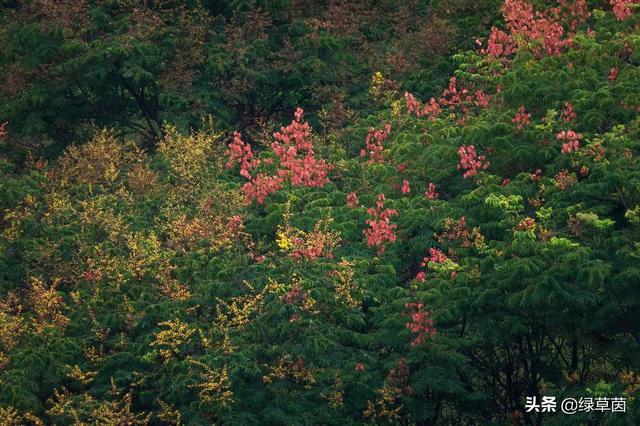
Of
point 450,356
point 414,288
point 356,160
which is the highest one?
point 356,160

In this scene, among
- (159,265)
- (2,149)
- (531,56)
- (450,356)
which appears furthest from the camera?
(2,149)

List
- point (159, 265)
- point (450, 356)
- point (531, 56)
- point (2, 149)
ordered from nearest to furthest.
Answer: point (450, 356) → point (159, 265) → point (531, 56) → point (2, 149)

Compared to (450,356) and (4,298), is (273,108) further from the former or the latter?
(450,356)

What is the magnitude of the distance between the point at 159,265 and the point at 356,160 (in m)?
4.38

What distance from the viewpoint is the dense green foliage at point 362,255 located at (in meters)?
17.0

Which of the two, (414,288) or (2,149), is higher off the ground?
(2,149)

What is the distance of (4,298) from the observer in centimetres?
1927

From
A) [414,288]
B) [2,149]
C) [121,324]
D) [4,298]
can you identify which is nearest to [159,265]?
[121,324]

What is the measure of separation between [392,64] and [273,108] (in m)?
2.96

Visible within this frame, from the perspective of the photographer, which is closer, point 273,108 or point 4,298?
point 4,298

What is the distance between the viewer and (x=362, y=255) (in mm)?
19094

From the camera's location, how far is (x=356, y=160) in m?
21.3

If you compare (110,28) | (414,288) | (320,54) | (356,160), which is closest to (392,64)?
(320,54)

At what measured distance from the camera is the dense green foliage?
17.0 metres
